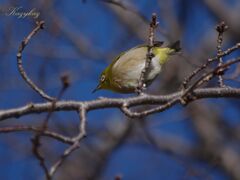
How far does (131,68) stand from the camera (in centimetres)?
408

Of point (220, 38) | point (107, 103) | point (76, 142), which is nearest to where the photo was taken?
point (76, 142)

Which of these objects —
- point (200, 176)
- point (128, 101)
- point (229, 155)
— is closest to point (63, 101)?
point (128, 101)

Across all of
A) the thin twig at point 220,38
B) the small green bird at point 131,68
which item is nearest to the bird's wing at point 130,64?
the small green bird at point 131,68

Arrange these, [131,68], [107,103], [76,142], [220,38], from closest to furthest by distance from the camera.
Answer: [76,142] → [107,103] → [220,38] → [131,68]

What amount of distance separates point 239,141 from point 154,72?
672 cm

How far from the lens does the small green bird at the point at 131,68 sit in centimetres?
402

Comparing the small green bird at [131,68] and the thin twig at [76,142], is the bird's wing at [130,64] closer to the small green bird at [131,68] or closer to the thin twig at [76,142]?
the small green bird at [131,68]

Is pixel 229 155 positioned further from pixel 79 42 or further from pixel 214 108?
pixel 79 42

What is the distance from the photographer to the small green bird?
4.02m

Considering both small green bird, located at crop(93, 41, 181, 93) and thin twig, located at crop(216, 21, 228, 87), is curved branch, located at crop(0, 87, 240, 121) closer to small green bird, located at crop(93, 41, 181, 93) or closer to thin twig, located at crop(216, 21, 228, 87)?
thin twig, located at crop(216, 21, 228, 87)

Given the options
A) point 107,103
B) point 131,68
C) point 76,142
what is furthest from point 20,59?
point 131,68

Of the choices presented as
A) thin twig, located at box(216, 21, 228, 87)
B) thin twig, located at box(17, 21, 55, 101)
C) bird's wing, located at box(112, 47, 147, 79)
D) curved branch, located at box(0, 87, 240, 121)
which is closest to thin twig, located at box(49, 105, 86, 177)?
curved branch, located at box(0, 87, 240, 121)

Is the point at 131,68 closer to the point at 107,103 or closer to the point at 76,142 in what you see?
the point at 107,103

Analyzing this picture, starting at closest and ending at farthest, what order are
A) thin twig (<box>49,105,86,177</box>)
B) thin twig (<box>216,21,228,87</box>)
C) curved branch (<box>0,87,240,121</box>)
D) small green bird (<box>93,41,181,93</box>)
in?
thin twig (<box>49,105,86,177</box>)
curved branch (<box>0,87,240,121</box>)
thin twig (<box>216,21,228,87</box>)
small green bird (<box>93,41,181,93</box>)
